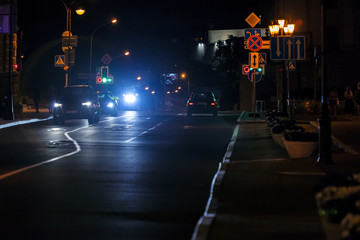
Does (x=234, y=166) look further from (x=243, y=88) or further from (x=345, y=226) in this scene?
(x=243, y=88)

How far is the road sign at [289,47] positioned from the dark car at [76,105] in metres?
15.2

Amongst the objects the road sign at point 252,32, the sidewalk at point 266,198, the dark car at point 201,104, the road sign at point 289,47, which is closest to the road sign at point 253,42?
the road sign at point 252,32

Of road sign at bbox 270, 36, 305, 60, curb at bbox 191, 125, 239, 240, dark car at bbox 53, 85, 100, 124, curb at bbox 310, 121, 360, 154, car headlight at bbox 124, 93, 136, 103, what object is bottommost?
curb at bbox 191, 125, 239, 240

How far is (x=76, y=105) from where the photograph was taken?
32.8 meters

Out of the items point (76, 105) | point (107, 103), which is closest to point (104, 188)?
point (76, 105)

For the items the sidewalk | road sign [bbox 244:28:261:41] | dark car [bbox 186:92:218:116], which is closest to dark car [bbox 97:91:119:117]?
dark car [bbox 186:92:218:116]

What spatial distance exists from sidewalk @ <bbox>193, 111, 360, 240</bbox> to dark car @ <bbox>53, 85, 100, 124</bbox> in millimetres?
17598

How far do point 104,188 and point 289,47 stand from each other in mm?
10336

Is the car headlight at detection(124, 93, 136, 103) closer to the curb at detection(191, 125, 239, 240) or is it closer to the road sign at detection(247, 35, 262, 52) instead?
the road sign at detection(247, 35, 262, 52)

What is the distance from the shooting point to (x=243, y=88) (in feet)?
215

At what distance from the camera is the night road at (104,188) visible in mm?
7668

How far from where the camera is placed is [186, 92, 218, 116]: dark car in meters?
43.2

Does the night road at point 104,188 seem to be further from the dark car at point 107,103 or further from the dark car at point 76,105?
the dark car at point 107,103

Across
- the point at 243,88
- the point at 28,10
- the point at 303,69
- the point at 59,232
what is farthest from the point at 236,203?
the point at 28,10
